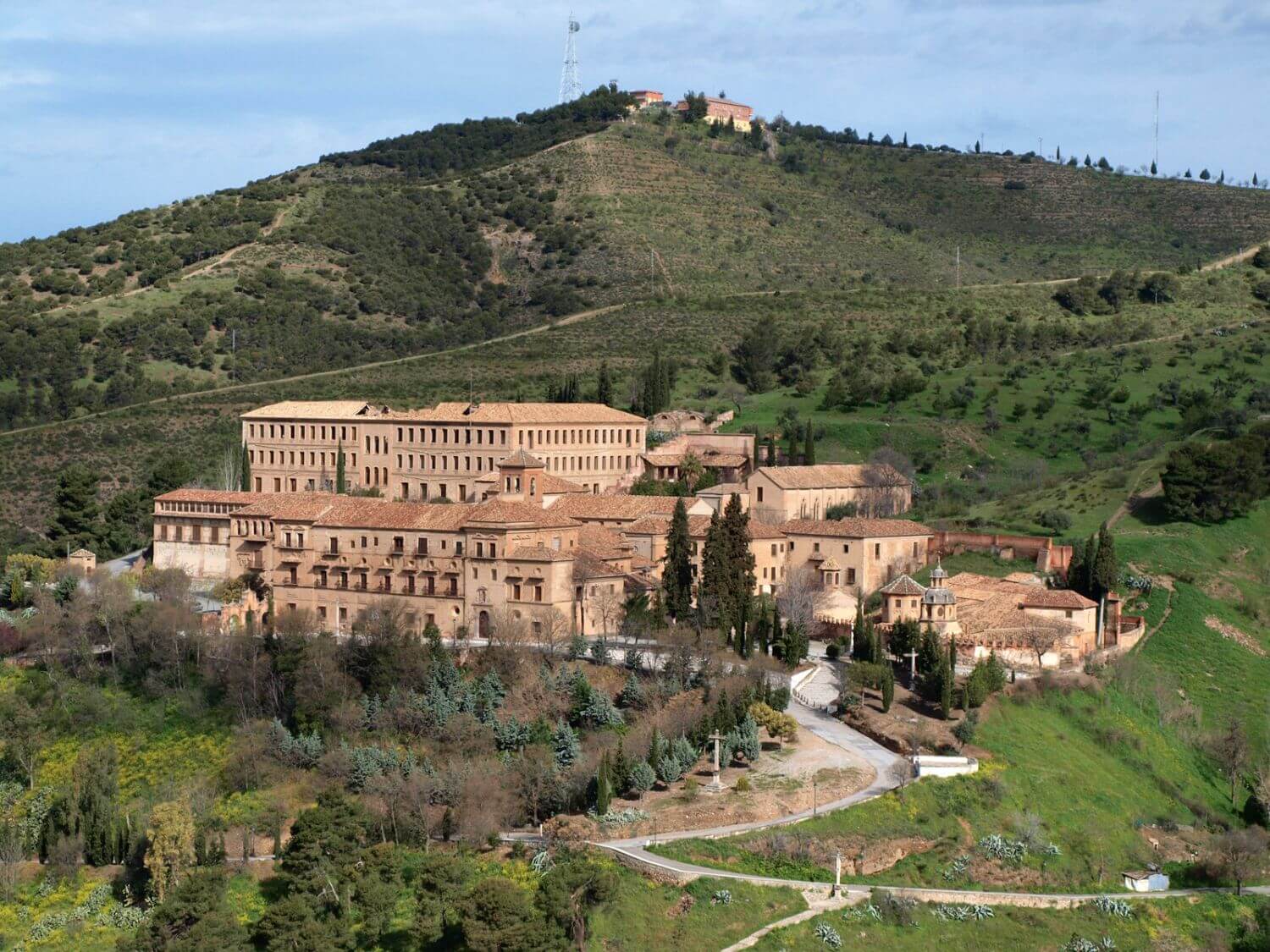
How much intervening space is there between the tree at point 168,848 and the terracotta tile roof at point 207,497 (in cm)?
2010

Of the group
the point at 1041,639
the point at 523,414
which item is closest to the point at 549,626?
the point at 1041,639

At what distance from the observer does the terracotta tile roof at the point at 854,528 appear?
2648 inches

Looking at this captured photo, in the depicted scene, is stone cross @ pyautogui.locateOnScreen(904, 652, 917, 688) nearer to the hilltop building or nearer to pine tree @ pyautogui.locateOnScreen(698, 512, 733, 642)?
pine tree @ pyautogui.locateOnScreen(698, 512, 733, 642)

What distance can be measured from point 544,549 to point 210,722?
11.3 m

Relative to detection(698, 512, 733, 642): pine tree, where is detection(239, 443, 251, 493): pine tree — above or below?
above

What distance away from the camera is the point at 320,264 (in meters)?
130

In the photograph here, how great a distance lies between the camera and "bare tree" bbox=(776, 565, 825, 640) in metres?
63.5

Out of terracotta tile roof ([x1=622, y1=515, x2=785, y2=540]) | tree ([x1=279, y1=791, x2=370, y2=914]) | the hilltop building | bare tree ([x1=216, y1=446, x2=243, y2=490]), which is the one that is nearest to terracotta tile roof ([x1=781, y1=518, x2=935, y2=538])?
terracotta tile roof ([x1=622, y1=515, x2=785, y2=540])

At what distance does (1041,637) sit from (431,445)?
82.9 feet

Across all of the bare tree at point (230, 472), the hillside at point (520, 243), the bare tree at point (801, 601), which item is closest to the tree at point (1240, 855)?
the bare tree at point (801, 601)

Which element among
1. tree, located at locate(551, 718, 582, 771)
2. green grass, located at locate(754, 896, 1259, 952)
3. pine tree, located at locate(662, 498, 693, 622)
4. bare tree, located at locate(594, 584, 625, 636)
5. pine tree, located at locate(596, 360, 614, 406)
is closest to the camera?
green grass, located at locate(754, 896, 1259, 952)

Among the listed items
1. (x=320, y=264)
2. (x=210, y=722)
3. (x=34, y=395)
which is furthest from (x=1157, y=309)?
(x=210, y=722)

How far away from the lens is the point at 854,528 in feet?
221

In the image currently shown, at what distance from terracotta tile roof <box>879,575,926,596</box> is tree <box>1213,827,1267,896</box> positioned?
1223 centimetres
